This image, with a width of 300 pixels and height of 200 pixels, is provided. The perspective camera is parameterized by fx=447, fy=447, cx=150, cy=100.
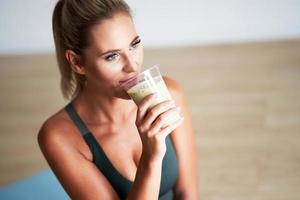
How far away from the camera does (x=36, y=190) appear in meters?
2.06

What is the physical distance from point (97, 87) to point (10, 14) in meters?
3.63

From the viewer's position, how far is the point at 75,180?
1.38m

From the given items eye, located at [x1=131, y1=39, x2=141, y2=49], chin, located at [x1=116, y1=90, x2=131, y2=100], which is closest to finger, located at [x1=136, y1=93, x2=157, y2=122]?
chin, located at [x1=116, y1=90, x2=131, y2=100]

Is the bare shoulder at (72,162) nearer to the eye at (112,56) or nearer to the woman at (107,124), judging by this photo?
the woman at (107,124)

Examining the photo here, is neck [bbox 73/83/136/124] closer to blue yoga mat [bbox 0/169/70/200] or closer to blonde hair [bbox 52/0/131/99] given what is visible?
blonde hair [bbox 52/0/131/99]

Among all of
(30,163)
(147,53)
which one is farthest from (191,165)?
(147,53)

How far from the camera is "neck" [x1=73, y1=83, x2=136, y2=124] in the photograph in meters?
1.47

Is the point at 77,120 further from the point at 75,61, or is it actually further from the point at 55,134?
the point at 75,61

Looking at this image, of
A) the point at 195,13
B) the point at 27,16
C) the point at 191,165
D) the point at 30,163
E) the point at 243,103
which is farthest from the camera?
the point at 27,16

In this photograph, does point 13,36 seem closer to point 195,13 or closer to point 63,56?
point 195,13

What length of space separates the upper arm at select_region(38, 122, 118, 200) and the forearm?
16cm

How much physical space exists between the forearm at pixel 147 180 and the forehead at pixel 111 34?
328mm

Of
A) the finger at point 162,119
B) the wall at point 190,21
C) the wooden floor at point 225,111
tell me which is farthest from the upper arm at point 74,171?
the wall at point 190,21

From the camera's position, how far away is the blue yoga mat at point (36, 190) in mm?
2023
